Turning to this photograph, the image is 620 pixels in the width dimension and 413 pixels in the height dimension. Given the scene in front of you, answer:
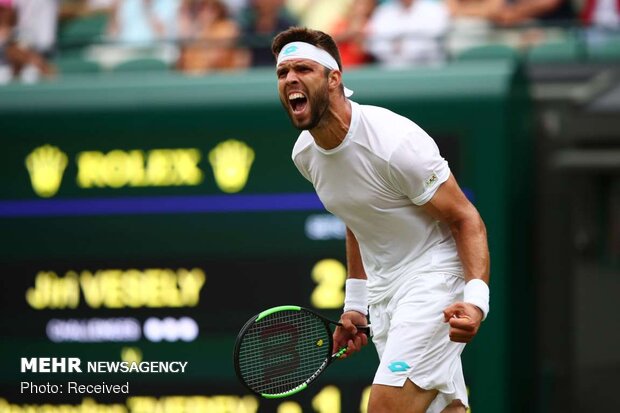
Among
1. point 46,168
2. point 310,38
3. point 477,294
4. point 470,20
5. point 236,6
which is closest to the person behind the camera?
point 477,294

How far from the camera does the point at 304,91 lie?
4344mm

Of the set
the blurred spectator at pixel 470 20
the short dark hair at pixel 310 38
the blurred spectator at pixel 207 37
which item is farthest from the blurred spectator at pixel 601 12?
the short dark hair at pixel 310 38

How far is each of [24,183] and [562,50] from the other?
10.3 ft

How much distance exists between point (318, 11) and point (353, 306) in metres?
4.02

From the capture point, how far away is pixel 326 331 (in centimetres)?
477

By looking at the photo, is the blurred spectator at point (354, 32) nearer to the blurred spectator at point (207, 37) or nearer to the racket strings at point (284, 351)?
the blurred spectator at point (207, 37)

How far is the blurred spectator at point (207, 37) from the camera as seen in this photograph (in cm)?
799

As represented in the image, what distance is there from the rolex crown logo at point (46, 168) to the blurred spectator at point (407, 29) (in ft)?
6.22

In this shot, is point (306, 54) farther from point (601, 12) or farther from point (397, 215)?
point (601, 12)

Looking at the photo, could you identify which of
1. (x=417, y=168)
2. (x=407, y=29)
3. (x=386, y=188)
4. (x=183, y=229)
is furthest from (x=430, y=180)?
(x=407, y=29)

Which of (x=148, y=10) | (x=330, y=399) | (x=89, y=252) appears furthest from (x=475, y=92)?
(x=148, y=10)

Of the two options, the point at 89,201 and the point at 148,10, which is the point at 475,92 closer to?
the point at 89,201

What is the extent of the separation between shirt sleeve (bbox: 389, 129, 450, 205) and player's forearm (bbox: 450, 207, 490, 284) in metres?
0.15
